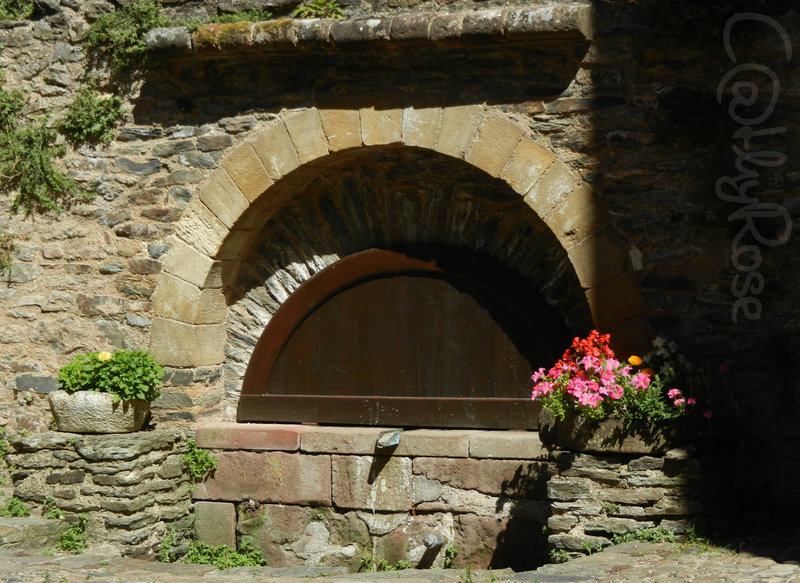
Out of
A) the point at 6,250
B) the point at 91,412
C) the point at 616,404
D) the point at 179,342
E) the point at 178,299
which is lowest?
the point at 91,412

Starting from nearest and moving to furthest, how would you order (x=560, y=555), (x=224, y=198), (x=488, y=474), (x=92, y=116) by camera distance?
(x=560, y=555)
(x=488, y=474)
(x=224, y=198)
(x=92, y=116)

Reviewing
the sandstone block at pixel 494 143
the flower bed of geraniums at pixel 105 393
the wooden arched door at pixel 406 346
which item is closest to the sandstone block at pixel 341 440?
the wooden arched door at pixel 406 346

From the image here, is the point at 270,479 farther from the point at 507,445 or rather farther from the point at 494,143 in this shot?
the point at 494,143

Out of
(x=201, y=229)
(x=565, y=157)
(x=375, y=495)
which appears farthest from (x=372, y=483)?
(x=565, y=157)

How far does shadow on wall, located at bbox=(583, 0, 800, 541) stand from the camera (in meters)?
5.34

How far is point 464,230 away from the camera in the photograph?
6.31 meters

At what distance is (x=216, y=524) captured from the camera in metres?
6.43

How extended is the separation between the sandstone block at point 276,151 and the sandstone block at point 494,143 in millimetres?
1083

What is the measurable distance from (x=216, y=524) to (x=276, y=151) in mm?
2329

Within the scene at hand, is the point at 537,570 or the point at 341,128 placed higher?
the point at 341,128

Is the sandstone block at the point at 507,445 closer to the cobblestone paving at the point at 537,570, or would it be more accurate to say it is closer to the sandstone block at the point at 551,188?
the cobblestone paving at the point at 537,570

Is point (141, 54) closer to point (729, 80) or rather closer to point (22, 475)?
point (22, 475)

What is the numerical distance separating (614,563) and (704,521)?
0.60m

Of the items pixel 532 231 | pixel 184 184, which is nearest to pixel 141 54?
pixel 184 184
